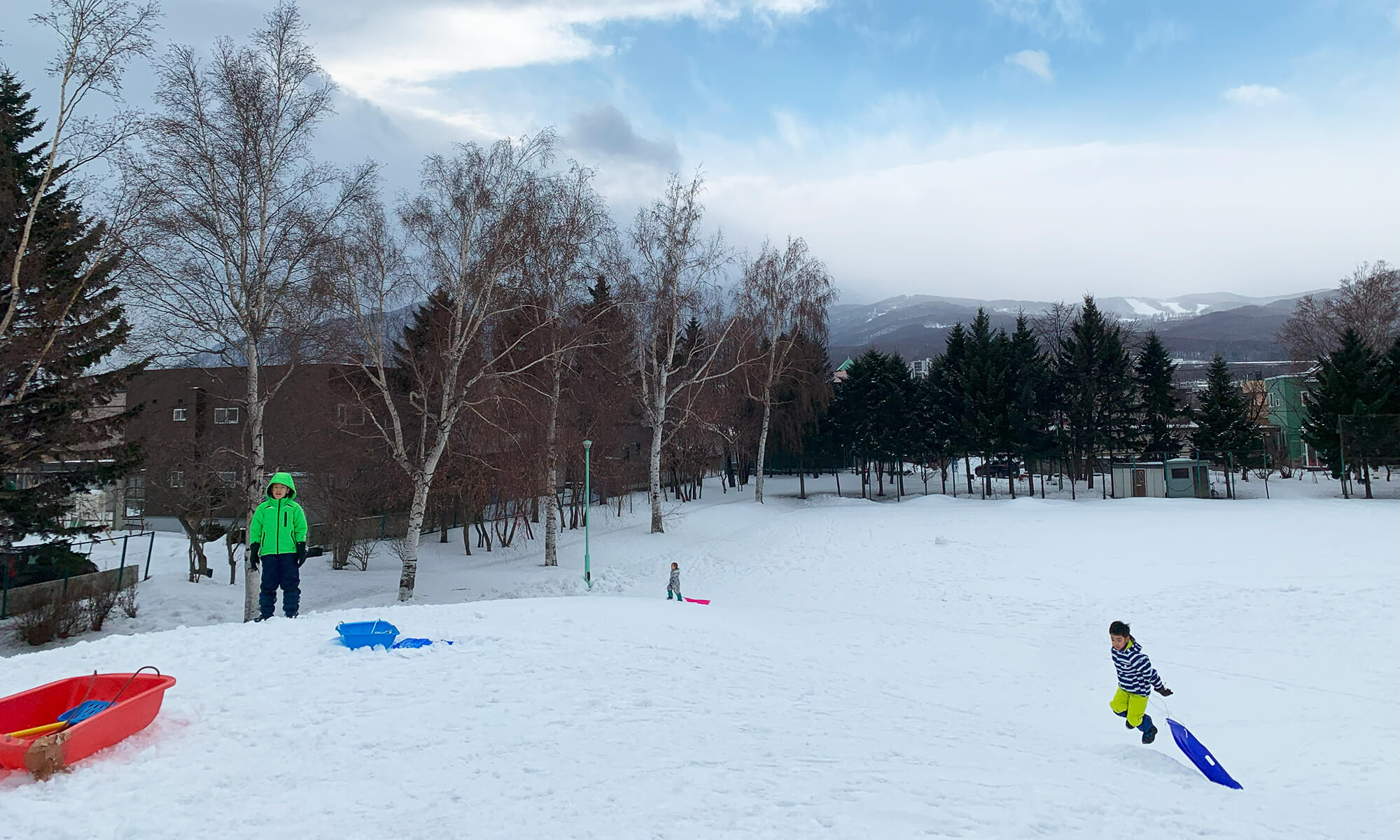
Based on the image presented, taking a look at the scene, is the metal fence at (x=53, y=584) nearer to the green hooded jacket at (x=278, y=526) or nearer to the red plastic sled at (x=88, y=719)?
the green hooded jacket at (x=278, y=526)

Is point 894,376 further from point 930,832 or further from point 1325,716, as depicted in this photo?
point 930,832

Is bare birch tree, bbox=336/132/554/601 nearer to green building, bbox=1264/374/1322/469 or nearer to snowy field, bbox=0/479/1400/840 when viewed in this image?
snowy field, bbox=0/479/1400/840

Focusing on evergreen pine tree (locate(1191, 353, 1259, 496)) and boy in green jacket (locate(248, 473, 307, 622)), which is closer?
boy in green jacket (locate(248, 473, 307, 622))

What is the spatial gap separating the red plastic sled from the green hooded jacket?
3.99 metres

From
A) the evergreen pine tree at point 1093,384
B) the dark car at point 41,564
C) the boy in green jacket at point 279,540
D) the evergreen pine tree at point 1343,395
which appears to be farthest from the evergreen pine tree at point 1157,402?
the dark car at point 41,564

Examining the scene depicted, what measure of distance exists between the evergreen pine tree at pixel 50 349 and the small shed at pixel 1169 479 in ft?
127

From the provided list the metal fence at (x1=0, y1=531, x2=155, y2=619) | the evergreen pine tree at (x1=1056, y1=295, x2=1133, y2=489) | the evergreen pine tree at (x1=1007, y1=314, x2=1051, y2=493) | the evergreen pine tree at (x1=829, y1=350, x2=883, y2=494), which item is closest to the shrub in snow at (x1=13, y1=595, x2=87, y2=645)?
the metal fence at (x1=0, y1=531, x2=155, y2=619)

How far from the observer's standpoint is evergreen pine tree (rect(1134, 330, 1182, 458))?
40.9m

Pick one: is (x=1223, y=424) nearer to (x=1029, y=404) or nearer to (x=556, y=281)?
(x=1029, y=404)

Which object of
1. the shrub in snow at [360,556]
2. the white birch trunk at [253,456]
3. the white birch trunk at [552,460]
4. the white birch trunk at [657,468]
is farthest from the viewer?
the white birch trunk at [657,468]

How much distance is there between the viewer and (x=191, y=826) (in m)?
4.58

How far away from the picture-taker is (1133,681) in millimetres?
8703

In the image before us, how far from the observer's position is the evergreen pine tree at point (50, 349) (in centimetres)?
1444

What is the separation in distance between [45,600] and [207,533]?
8.50 m
